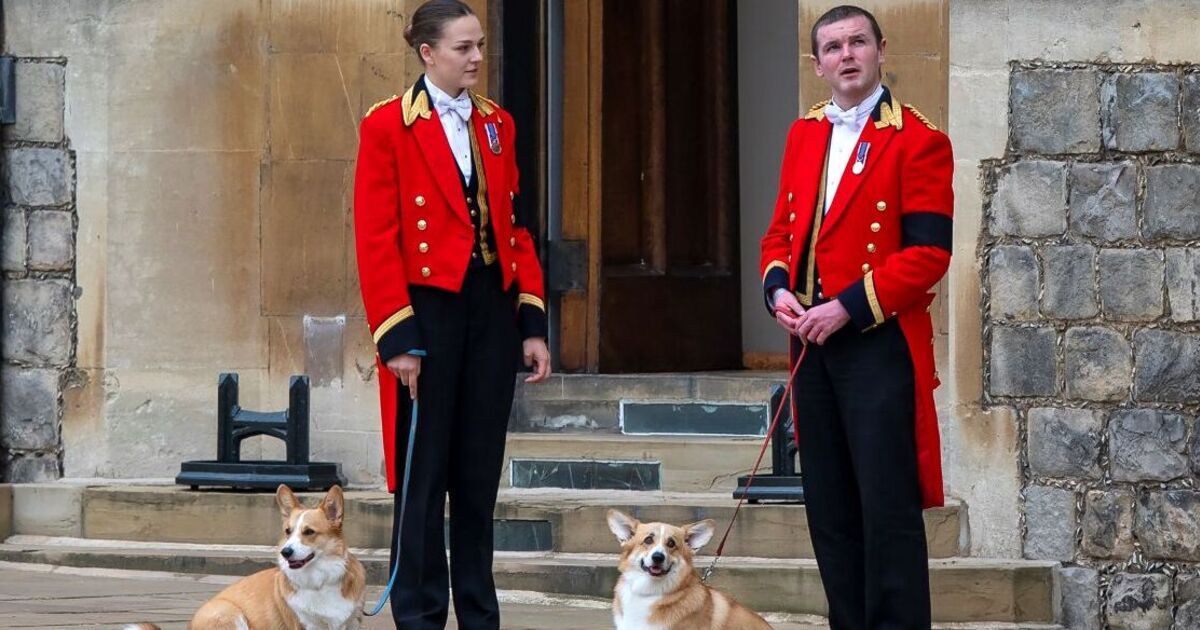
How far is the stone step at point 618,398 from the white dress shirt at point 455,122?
3274 millimetres

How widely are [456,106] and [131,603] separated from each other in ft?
7.69

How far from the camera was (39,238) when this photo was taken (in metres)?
8.45

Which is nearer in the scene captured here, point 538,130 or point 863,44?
point 863,44

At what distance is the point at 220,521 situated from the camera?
805cm

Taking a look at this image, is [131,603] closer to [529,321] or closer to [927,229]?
[529,321]

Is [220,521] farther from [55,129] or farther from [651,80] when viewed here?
[651,80]

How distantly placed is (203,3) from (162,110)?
1.48 feet

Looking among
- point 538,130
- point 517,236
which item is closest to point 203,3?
point 538,130

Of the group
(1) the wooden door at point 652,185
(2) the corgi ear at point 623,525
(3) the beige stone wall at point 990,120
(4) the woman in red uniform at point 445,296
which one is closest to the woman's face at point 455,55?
(4) the woman in red uniform at point 445,296

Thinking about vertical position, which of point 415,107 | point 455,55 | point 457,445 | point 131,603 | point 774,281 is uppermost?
point 455,55

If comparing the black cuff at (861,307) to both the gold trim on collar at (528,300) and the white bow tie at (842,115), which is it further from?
the gold trim on collar at (528,300)

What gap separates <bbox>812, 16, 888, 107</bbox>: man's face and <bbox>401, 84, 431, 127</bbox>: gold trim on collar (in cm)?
104

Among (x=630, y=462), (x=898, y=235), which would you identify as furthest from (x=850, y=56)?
(x=630, y=462)

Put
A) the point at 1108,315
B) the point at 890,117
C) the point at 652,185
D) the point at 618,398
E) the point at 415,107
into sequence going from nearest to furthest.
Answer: the point at 890,117 < the point at 415,107 < the point at 1108,315 < the point at 618,398 < the point at 652,185
